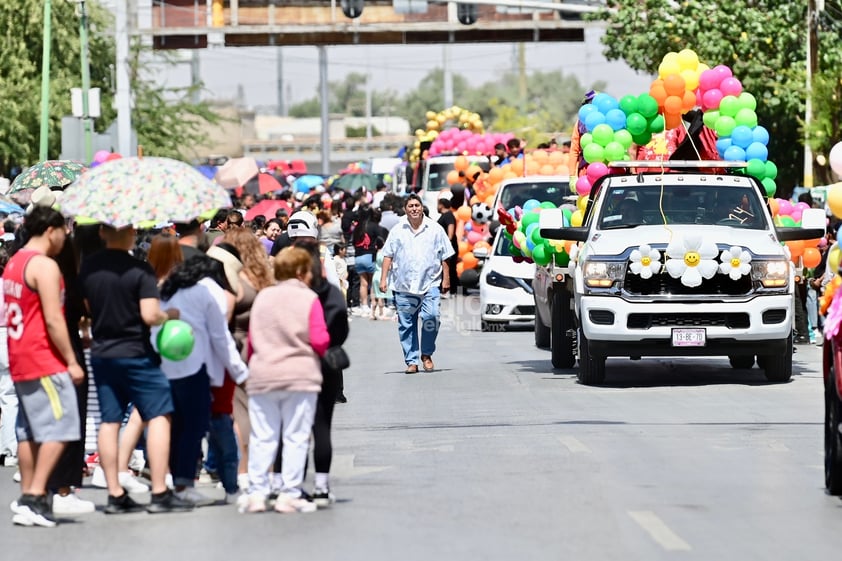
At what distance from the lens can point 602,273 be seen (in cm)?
1766

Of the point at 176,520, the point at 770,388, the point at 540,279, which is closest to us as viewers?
the point at 176,520

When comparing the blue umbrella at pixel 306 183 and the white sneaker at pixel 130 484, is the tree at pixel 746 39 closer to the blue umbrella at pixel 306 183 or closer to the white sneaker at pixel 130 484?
the blue umbrella at pixel 306 183

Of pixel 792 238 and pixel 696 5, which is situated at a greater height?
pixel 696 5

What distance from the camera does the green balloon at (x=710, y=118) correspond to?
66.6 ft

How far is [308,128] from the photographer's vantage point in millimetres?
181125

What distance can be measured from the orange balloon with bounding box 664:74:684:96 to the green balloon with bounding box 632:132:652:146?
1.75 ft

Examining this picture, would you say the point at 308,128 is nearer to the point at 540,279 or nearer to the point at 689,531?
the point at 540,279

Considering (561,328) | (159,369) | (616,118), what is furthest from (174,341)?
(561,328)

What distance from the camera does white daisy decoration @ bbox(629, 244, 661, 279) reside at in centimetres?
1733

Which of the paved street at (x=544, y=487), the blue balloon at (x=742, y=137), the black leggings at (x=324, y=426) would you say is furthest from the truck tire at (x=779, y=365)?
the black leggings at (x=324, y=426)

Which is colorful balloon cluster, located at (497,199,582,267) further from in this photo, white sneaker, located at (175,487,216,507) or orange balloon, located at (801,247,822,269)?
white sneaker, located at (175,487,216,507)

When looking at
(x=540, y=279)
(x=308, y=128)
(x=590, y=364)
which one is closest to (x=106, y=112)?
(x=540, y=279)

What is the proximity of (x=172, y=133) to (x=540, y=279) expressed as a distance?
42.2 meters

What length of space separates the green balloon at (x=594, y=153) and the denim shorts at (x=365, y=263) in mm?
Result: 12365
